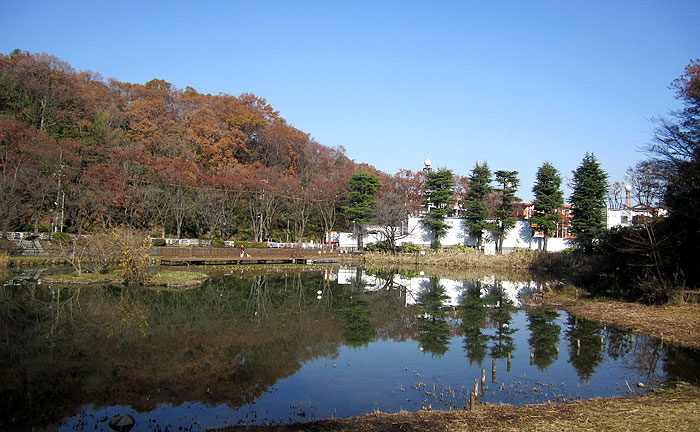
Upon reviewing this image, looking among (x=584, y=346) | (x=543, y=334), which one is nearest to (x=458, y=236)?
(x=543, y=334)

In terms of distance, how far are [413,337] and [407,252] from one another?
27.0 meters

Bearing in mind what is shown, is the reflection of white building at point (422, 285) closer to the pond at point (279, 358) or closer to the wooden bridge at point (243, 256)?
the pond at point (279, 358)

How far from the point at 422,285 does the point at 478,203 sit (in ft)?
63.8

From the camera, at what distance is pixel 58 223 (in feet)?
114

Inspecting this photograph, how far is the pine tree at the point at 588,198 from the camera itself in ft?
136

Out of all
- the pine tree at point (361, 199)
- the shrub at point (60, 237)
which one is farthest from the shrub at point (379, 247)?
the shrub at point (60, 237)

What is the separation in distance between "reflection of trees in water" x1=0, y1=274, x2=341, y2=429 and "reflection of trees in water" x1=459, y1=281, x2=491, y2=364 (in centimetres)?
354

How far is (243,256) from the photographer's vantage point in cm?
3456

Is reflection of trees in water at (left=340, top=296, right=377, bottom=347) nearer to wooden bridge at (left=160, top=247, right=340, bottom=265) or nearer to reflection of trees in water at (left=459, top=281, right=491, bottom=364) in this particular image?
reflection of trees in water at (left=459, top=281, right=491, bottom=364)

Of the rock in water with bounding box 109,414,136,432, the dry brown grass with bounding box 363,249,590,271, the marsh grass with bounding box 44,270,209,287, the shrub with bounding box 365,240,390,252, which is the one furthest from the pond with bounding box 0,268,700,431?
the shrub with bounding box 365,240,390,252

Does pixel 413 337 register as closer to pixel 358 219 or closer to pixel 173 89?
pixel 358 219

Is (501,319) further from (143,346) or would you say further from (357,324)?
(143,346)

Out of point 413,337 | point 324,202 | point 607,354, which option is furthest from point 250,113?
point 607,354

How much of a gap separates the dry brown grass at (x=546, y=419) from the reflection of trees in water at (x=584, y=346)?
2855 millimetres
